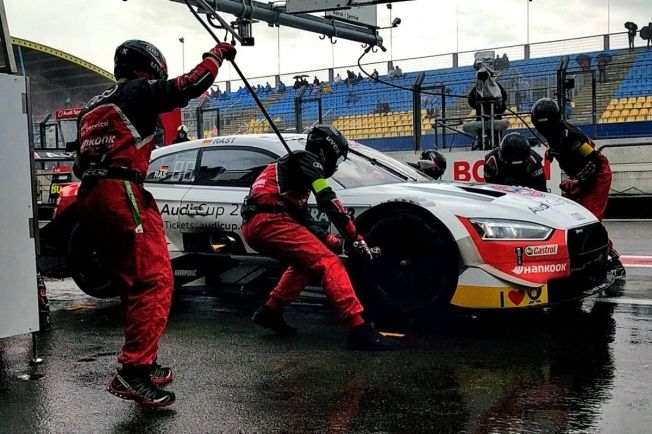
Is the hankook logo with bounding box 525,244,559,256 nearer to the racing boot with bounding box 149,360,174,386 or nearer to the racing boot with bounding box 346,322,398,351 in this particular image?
Result: the racing boot with bounding box 346,322,398,351

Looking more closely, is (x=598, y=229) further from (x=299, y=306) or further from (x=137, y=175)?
(x=137, y=175)

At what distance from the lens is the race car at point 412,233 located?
5.17 m

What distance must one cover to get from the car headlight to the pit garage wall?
284 centimetres

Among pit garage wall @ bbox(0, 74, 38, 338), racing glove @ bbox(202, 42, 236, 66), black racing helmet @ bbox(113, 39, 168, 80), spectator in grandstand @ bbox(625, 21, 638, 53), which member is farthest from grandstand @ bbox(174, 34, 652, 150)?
pit garage wall @ bbox(0, 74, 38, 338)

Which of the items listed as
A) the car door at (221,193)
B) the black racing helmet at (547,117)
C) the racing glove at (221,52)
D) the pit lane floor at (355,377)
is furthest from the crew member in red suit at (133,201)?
the black racing helmet at (547,117)

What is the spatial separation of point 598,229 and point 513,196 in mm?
697

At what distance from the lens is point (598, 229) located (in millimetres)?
5715

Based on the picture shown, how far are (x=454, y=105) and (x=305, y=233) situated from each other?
12.2 meters

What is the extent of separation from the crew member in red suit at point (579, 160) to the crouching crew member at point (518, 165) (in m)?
0.24

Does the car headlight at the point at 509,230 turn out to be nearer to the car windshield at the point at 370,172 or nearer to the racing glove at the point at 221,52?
the car windshield at the point at 370,172

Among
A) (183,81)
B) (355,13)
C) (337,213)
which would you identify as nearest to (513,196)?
(337,213)

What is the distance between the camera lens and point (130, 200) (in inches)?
155

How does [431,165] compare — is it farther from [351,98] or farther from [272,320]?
[351,98]

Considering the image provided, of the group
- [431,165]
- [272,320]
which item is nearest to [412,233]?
[272,320]
